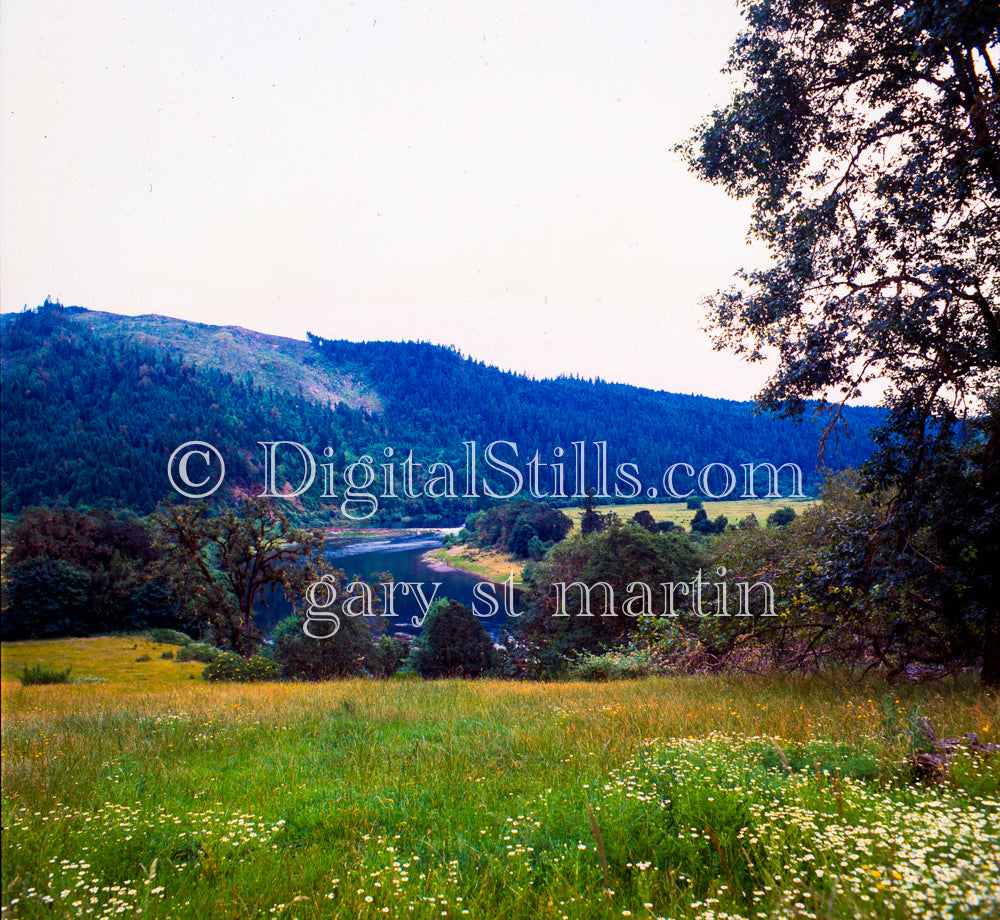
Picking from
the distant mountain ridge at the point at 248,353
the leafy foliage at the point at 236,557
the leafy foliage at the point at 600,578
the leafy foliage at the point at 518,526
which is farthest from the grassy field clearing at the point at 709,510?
the distant mountain ridge at the point at 248,353

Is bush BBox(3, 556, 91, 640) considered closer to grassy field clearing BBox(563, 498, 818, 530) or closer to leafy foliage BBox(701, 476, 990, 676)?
leafy foliage BBox(701, 476, 990, 676)

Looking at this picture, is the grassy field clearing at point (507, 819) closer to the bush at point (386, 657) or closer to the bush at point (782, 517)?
the bush at point (782, 517)

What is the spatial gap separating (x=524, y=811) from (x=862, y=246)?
7463mm

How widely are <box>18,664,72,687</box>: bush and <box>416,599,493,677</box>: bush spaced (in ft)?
62.3

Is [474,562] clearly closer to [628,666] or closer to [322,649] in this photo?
[322,649]

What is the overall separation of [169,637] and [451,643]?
1451 centimetres

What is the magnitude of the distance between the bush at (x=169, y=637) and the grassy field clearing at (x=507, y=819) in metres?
24.4

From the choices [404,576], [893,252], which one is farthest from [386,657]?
[893,252]

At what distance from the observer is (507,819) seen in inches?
115

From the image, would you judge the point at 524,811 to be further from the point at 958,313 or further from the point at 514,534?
the point at 514,534

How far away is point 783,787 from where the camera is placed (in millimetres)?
2992

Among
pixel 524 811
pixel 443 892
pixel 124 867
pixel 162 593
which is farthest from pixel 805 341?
pixel 162 593

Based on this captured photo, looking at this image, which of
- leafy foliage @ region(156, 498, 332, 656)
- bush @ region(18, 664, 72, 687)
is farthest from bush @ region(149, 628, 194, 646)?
bush @ region(18, 664, 72, 687)

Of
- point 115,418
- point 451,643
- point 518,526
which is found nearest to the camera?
point 451,643
